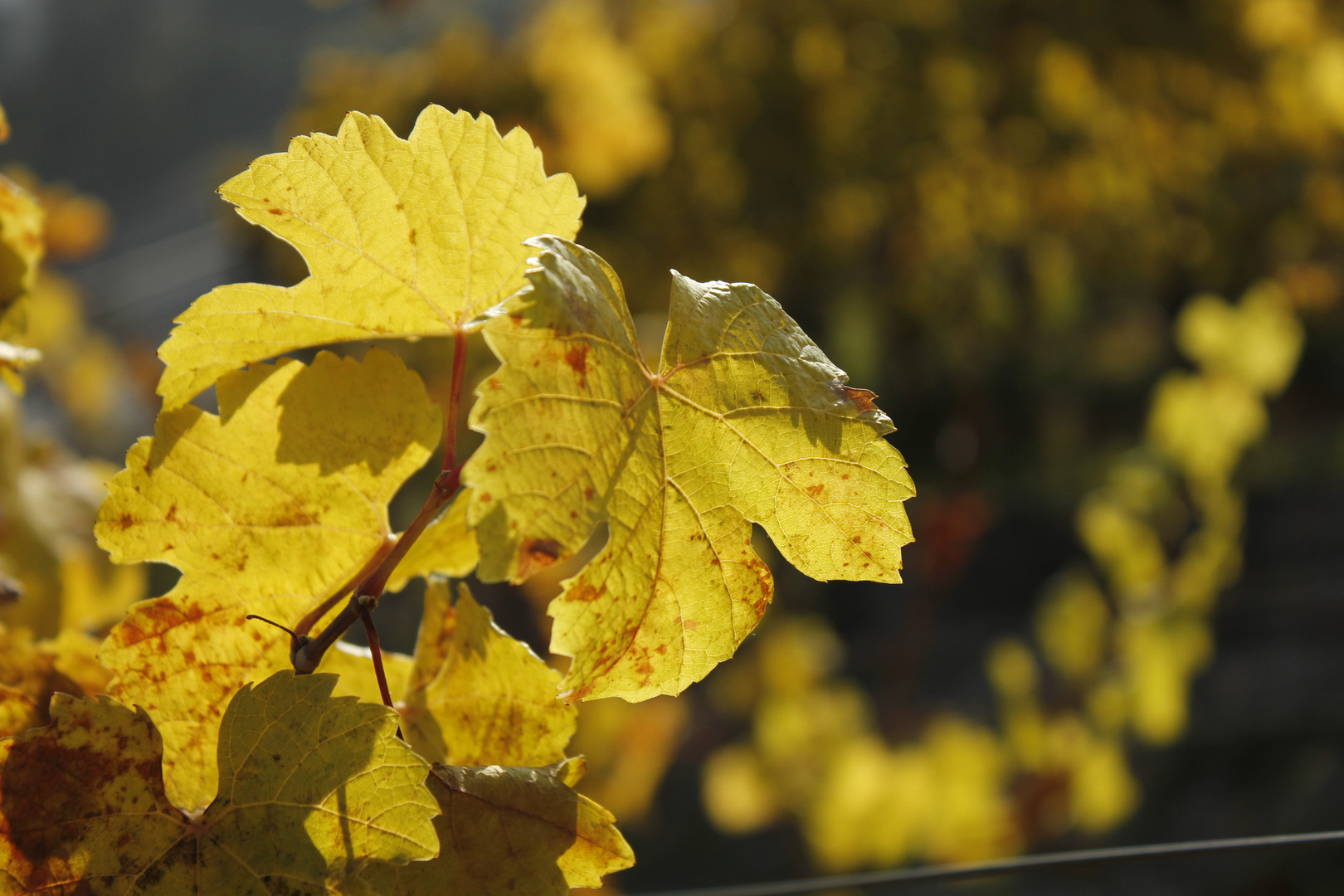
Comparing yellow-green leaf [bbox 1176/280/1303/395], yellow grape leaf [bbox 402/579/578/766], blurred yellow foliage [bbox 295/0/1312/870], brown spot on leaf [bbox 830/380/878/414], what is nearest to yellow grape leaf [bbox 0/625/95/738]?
yellow grape leaf [bbox 402/579/578/766]

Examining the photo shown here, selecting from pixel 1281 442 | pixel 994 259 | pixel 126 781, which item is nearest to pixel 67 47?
pixel 994 259

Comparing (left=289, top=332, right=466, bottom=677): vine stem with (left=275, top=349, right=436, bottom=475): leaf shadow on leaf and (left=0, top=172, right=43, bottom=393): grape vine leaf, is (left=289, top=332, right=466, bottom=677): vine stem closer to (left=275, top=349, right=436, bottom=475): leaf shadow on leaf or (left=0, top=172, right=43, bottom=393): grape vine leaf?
(left=275, top=349, right=436, bottom=475): leaf shadow on leaf

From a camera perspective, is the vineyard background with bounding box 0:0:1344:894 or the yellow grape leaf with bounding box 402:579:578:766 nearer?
the yellow grape leaf with bounding box 402:579:578:766

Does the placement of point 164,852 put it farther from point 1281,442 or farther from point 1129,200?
point 1281,442

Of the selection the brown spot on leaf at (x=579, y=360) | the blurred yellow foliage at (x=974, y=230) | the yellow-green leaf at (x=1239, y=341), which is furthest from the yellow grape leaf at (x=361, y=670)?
the yellow-green leaf at (x=1239, y=341)

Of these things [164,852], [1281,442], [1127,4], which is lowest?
[1281,442]

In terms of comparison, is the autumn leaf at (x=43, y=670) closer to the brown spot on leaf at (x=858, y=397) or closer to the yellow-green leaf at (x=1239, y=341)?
the brown spot on leaf at (x=858, y=397)

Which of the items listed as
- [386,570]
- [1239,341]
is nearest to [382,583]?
[386,570]
